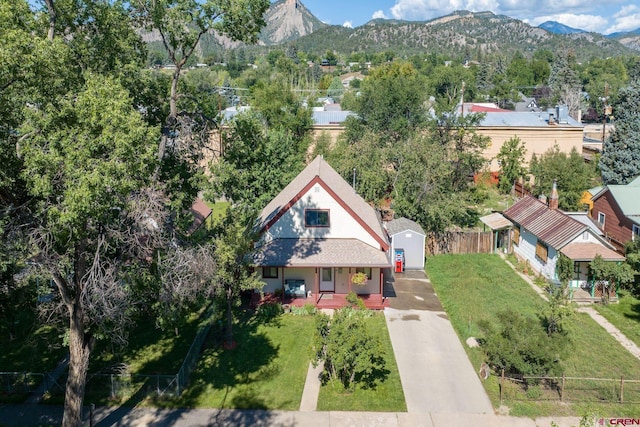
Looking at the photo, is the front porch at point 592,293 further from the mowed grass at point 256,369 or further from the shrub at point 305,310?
the mowed grass at point 256,369

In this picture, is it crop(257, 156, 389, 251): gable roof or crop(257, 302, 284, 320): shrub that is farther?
crop(257, 156, 389, 251): gable roof

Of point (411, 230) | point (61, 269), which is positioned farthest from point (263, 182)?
point (61, 269)

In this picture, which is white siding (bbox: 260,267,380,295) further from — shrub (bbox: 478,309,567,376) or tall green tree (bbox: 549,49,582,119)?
tall green tree (bbox: 549,49,582,119)

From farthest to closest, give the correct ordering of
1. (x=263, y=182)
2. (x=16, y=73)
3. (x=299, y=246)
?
(x=263, y=182)
(x=299, y=246)
(x=16, y=73)

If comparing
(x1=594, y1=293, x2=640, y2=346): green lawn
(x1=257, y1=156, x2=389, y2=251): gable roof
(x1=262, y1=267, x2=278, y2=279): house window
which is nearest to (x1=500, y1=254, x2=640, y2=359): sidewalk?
(x1=594, y1=293, x2=640, y2=346): green lawn

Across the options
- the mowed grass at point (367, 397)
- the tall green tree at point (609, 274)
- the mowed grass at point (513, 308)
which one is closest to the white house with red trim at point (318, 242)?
the mowed grass at point (513, 308)

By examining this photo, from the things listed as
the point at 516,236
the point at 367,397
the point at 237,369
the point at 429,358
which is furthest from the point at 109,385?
the point at 516,236

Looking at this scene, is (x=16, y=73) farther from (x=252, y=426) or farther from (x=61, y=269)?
(x=252, y=426)
